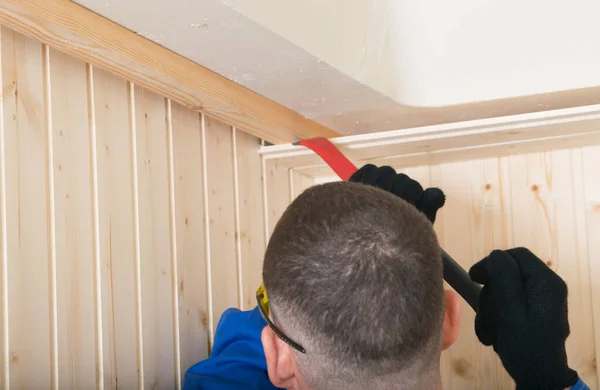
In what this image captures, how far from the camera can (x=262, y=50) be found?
1056 millimetres

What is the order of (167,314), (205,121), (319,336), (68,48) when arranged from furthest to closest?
(205,121)
(167,314)
(68,48)
(319,336)

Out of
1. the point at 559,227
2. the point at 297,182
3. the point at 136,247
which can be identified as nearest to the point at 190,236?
the point at 136,247

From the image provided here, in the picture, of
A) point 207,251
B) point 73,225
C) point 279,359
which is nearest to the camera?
point 279,359

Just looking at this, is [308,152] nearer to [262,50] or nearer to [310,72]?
[310,72]

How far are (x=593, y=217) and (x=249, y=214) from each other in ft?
2.83

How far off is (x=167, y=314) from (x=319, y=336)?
0.60 meters

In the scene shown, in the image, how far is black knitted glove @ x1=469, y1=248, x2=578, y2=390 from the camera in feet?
3.31

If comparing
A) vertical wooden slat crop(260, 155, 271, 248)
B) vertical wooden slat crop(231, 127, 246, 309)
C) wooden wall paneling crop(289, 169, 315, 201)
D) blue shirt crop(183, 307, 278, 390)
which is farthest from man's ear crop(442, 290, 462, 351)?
wooden wall paneling crop(289, 169, 315, 201)

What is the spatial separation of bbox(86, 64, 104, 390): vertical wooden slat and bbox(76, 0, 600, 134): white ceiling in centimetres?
18

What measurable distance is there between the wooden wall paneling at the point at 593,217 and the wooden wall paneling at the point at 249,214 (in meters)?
0.82

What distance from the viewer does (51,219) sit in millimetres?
1025

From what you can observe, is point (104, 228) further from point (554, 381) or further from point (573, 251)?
point (573, 251)

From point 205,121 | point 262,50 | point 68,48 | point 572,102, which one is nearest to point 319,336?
point 262,50

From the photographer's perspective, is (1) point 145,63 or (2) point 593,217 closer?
(1) point 145,63
